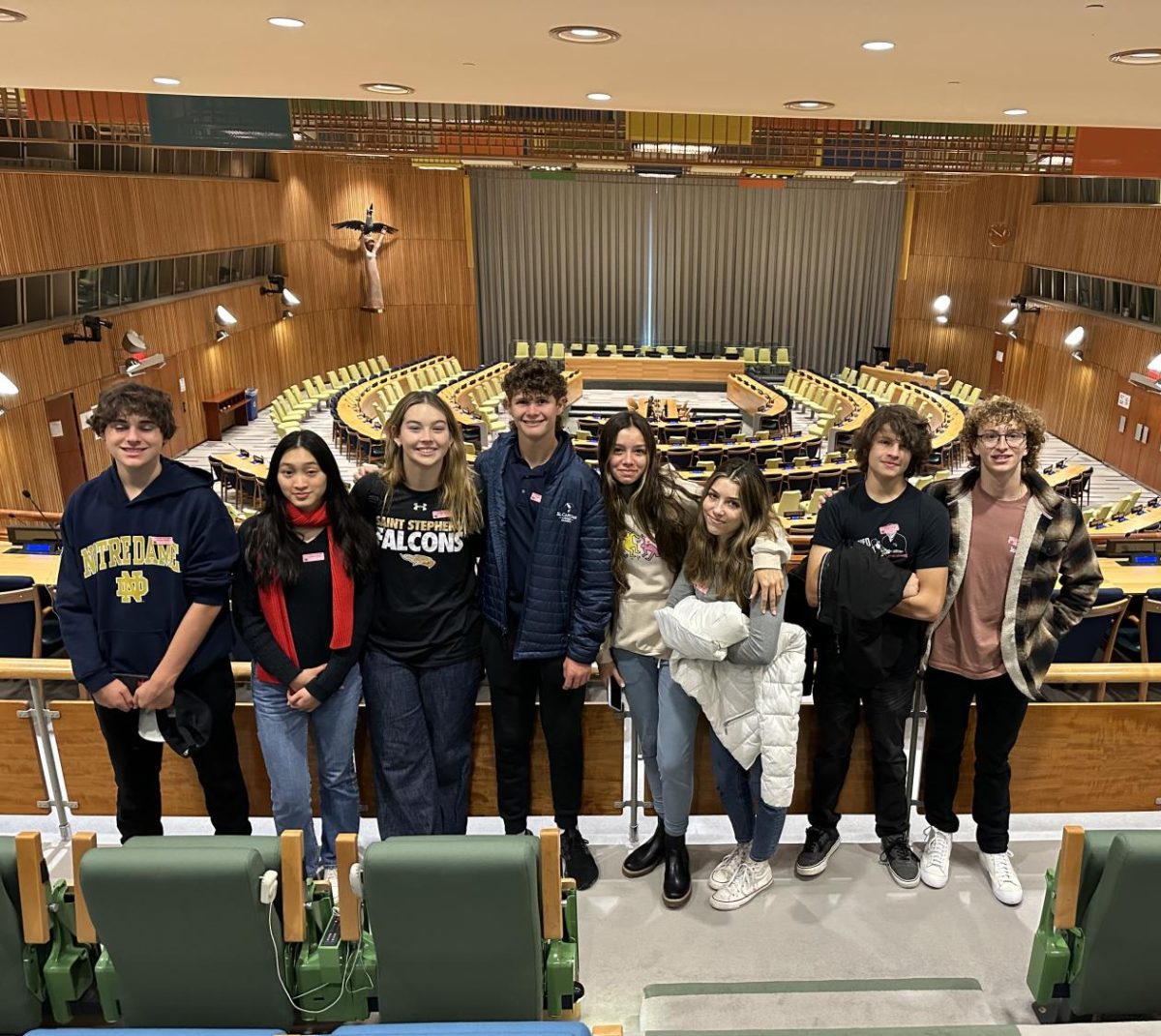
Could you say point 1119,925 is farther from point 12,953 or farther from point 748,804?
point 12,953

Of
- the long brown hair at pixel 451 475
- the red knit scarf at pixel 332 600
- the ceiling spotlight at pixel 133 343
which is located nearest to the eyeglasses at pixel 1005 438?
the long brown hair at pixel 451 475

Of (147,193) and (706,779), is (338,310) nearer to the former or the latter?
(147,193)

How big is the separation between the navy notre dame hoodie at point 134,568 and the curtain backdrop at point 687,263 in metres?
23.9

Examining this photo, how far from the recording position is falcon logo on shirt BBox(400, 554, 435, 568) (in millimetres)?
3164

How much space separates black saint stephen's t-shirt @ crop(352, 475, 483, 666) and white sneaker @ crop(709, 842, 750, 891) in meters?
1.29

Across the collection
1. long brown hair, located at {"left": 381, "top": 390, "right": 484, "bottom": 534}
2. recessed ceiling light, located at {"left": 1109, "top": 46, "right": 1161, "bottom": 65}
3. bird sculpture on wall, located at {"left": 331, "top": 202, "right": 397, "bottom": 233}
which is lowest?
long brown hair, located at {"left": 381, "top": 390, "right": 484, "bottom": 534}

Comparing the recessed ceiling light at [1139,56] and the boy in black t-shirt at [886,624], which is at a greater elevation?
the recessed ceiling light at [1139,56]

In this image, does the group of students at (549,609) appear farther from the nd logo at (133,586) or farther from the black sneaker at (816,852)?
the black sneaker at (816,852)

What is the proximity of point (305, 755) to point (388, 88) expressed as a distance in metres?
2.89

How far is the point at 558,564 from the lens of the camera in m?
3.17

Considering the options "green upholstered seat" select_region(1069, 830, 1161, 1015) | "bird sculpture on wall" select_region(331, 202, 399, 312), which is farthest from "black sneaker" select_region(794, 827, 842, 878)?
"bird sculpture on wall" select_region(331, 202, 399, 312)

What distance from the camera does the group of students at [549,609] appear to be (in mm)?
3025

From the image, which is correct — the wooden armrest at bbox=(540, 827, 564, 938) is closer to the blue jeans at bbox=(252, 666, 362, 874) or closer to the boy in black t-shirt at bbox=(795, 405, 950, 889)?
the blue jeans at bbox=(252, 666, 362, 874)

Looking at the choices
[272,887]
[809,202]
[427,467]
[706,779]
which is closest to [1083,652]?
[706,779]
